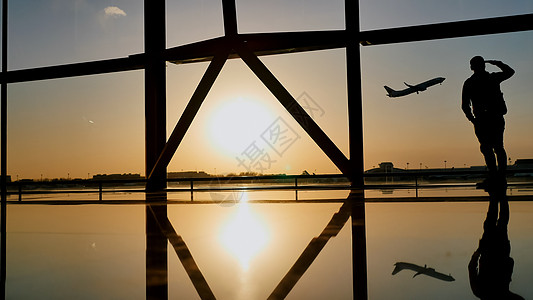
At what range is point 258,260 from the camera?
1712mm

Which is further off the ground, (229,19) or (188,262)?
(229,19)

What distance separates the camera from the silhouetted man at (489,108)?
4.98 m

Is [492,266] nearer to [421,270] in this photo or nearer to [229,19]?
[421,270]

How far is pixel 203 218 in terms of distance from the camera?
141 inches

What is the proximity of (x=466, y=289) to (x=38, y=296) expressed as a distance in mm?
1193

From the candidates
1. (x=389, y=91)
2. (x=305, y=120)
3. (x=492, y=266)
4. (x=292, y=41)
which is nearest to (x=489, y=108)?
(x=305, y=120)

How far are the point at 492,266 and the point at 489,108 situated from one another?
4098mm

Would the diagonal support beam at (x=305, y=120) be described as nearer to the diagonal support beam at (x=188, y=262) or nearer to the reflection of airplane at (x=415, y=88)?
the diagonal support beam at (x=188, y=262)

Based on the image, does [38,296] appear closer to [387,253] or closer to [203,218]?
[387,253]

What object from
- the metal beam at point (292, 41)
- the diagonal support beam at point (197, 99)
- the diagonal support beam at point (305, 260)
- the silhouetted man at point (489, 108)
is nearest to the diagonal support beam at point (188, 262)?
the diagonal support beam at point (305, 260)

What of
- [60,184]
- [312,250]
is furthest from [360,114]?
[60,184]

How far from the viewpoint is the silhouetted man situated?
16.4 ft

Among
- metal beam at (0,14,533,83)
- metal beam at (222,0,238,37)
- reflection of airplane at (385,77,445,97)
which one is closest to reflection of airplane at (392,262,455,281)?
metal beam at (0,14,533,83)

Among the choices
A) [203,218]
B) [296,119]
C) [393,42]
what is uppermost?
[393,42]
